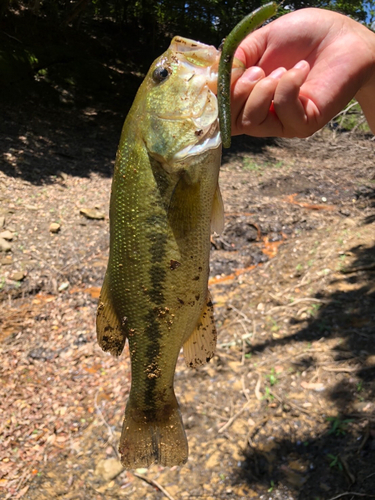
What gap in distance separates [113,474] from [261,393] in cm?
157

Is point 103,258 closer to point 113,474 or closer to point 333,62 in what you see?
point 113,474

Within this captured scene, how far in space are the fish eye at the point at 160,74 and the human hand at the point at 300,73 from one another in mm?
287

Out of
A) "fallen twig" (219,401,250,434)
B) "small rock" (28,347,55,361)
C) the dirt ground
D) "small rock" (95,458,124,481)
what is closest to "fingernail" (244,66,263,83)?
the dirt ground

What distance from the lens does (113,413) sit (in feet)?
14.9

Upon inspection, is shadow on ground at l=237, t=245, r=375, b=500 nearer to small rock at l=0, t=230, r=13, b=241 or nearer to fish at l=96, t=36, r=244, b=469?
fish at l=96, t=36, r=244, b=469

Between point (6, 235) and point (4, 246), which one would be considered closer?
point (4, 246)

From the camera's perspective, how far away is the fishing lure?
1.42m

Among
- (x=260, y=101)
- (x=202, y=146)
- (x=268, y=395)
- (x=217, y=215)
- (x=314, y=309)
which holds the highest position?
(x=260, y=101)

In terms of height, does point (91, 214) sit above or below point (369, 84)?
below

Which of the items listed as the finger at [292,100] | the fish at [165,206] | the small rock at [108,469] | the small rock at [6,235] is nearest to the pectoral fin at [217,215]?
the fish at [165,206]

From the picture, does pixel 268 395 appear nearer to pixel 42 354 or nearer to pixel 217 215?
pixel 42 354

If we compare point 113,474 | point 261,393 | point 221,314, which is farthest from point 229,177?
point 113,474

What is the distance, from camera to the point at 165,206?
174cm

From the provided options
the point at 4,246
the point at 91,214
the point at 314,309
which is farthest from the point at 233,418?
the point at 91,214
